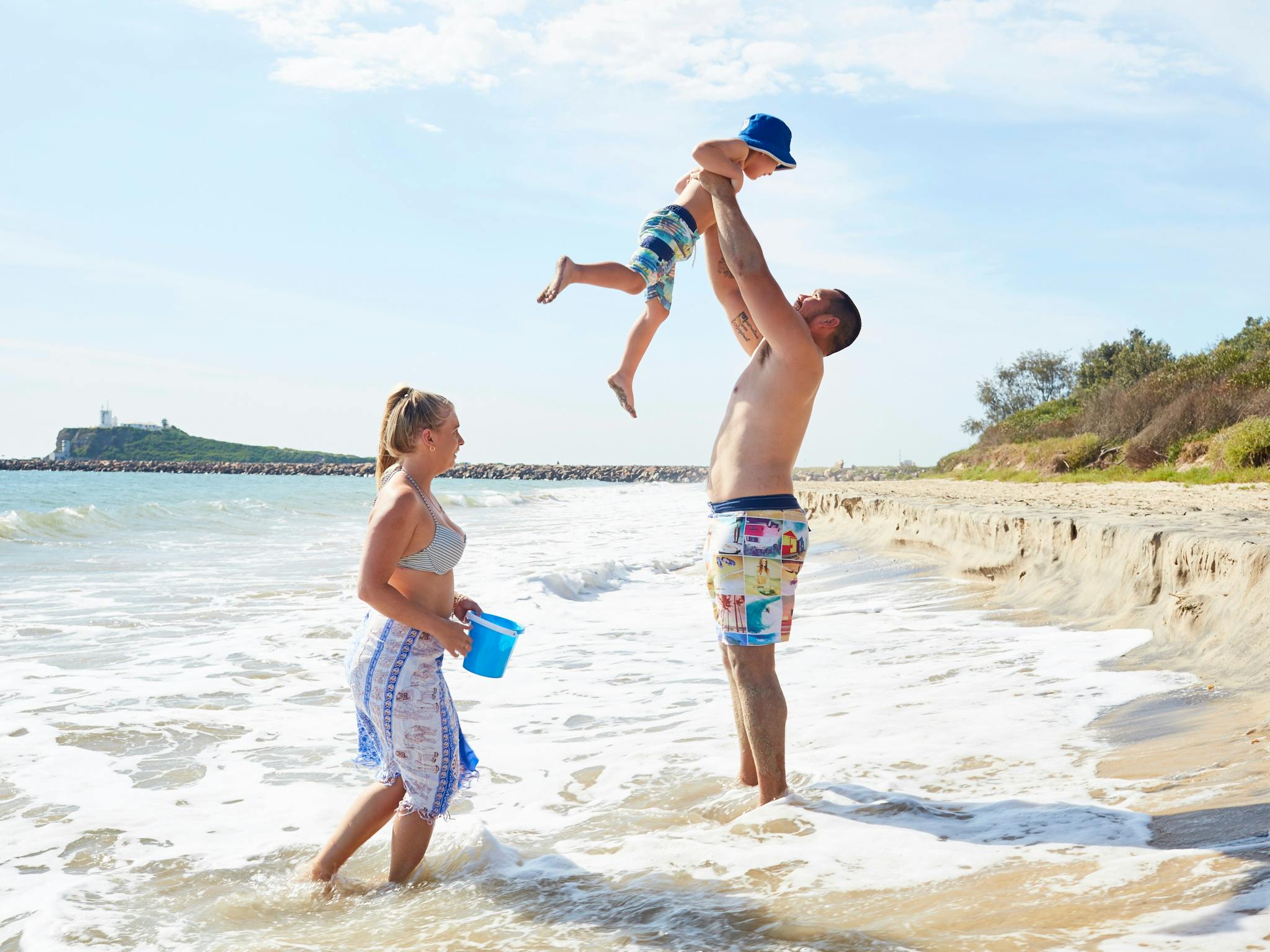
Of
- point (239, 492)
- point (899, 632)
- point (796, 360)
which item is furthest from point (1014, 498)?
point (239, 492)

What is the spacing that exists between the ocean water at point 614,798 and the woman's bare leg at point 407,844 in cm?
7

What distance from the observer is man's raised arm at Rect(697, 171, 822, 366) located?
3.18 meters

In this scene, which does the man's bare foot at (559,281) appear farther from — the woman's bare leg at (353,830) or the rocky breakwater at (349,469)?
the rocky breakwater at (349,469)

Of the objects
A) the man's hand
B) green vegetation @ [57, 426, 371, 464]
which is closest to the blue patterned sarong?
the man's hand

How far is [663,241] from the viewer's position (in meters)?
3.60

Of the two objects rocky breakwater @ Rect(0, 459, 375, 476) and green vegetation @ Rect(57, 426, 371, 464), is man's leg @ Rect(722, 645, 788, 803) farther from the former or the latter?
green vegetation @ Rect(57, 426, 371, 464)

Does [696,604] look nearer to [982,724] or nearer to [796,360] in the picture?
[982,724]

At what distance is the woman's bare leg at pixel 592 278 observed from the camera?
3508 millimetres

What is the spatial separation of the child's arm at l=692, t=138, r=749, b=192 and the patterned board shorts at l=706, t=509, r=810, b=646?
45.0 inches

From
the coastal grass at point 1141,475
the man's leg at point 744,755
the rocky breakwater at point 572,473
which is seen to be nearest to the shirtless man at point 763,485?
the man's leg at point 744,755

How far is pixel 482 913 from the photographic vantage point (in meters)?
2.69

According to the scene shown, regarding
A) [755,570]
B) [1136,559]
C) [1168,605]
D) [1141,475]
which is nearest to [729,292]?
[755,570]

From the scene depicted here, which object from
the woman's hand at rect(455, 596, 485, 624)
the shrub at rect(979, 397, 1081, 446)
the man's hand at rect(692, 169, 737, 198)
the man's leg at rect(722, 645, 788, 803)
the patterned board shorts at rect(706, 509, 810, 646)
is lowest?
the man's leg at rect(722, 645, 788, 803)

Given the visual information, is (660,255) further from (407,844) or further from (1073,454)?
(1073,454)
